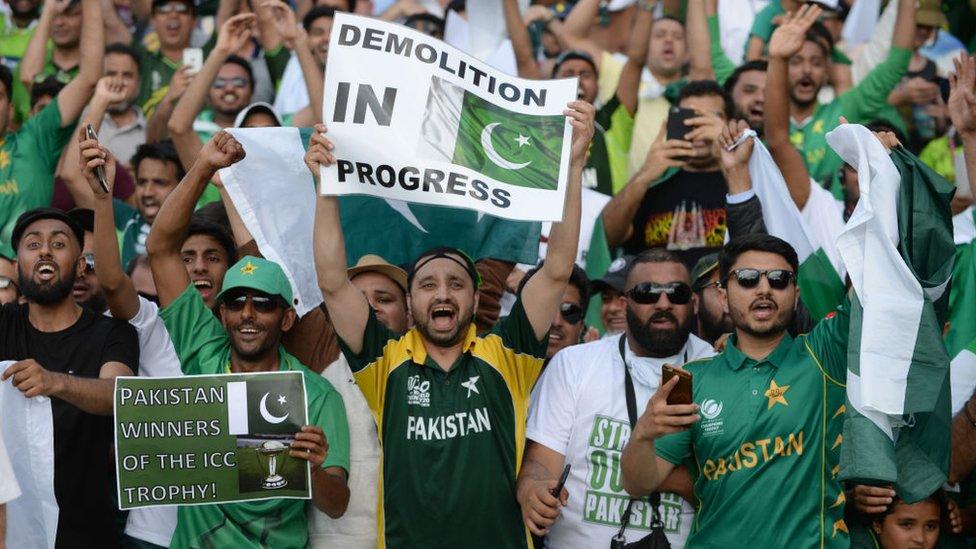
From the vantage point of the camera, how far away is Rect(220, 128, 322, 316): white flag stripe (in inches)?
298

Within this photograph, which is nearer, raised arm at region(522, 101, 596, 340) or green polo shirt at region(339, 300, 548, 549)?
green polo shirt at region(339, 300, 548, 549)

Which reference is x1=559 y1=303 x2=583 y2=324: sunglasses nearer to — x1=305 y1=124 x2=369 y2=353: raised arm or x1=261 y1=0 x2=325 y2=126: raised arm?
x1=305 y1=124 x2=369 y2=353: raised arm

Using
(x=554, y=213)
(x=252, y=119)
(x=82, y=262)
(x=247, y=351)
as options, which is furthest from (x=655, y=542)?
(x=252, y=119)

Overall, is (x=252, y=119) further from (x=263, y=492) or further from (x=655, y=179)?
(x=263, y=492)

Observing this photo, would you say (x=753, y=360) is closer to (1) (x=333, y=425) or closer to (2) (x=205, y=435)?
(1) (x=333, y=425)

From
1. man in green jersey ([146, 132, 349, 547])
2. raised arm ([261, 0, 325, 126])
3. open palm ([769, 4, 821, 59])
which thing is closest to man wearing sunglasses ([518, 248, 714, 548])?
man in green jersey ([146, 132, 349, 547])

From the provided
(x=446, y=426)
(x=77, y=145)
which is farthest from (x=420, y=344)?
(x=77, y=145)

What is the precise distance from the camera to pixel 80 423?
6887 mm

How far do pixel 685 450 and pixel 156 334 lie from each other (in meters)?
2.45

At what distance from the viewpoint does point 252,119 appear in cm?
900

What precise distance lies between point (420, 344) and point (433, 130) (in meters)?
0.93

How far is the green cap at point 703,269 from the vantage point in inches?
296

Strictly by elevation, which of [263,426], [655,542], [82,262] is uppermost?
[82,262]

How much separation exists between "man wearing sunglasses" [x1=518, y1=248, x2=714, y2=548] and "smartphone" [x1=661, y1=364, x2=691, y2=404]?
1.84 feet
